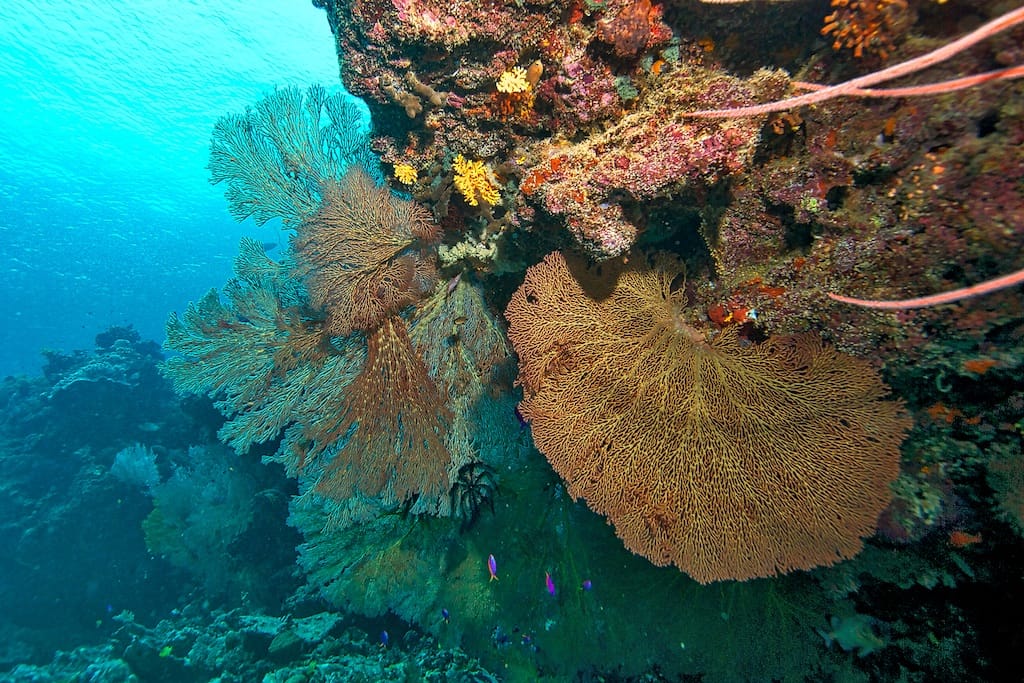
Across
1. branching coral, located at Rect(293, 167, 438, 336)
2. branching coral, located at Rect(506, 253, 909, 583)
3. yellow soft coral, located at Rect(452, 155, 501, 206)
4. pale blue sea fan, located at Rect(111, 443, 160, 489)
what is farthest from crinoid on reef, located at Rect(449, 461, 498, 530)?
pale blue sea fan, located at Rect(111, 443, 160, 489)

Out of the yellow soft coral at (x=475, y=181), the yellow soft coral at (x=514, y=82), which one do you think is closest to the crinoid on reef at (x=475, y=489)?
the yellow soft coral at (x=475, y=181)

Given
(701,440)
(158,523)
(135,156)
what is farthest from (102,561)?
(135,156)

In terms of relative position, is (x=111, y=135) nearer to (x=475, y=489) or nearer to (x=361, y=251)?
(x=361, y=251)

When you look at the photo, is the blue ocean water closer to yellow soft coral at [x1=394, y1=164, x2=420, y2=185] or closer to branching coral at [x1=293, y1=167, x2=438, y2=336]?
branching coral at [x1=293, y1=167, x2=438, y2=336]

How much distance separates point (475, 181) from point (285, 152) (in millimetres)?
2074

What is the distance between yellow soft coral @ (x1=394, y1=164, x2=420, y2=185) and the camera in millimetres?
3729

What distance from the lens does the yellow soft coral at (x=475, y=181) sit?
342 centimetres

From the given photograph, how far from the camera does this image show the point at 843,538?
107 inches

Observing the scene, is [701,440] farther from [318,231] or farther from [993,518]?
[318,231]

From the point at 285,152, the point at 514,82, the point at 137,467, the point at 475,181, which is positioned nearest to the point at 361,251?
the point at 475,181

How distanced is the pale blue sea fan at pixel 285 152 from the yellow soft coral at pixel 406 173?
0.46 m

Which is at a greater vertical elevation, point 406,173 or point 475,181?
point 406,173

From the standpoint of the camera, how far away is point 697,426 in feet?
9.64

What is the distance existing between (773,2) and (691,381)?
2181mm
